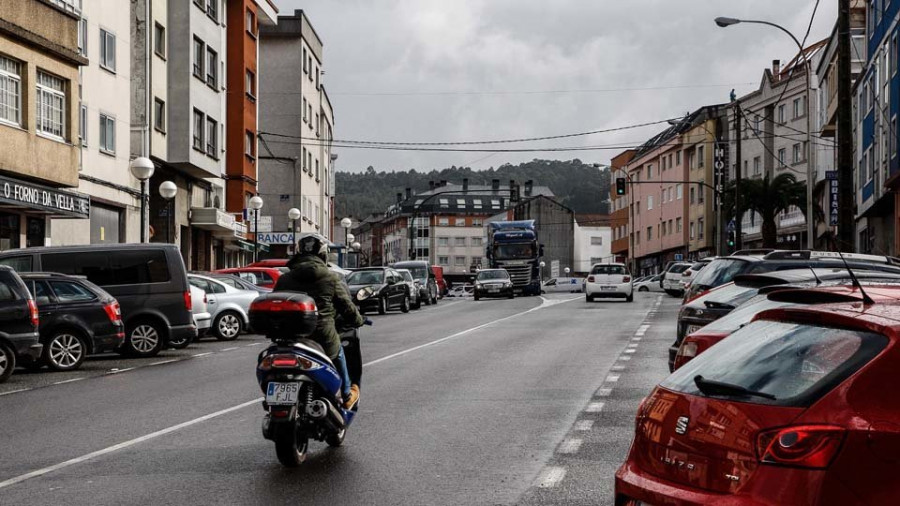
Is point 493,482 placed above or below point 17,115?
below

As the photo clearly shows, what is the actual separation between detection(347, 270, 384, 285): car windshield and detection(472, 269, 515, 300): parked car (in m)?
15.6

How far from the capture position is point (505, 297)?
59312 millimetres

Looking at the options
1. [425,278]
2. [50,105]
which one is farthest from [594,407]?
[425,278]

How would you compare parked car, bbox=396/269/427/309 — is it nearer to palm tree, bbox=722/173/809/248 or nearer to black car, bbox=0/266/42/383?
palm tree, bbox=722/173/809/248

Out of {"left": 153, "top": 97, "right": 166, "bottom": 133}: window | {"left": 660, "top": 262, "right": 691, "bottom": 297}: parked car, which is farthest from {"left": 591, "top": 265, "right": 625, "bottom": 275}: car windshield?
{"left": 153, "top": 97, "right": 166, "bottom": 133}: window

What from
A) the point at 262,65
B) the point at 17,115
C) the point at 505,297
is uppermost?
the point at 262,65

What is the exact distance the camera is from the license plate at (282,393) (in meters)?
8.61

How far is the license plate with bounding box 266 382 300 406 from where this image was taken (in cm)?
861

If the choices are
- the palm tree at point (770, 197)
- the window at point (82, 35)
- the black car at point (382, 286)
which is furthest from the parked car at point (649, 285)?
the window at point (82, 35)

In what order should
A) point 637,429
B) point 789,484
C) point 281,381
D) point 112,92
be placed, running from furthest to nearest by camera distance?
point 112,92 < point 281,381 < point 637,429 < point 789,484

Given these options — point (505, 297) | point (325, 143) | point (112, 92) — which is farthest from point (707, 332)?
point (325, 143)

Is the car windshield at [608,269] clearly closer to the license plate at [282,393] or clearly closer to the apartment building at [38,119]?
the apartment building at [38,119]

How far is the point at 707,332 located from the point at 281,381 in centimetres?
343

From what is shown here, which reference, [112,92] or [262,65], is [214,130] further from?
[262,65]
